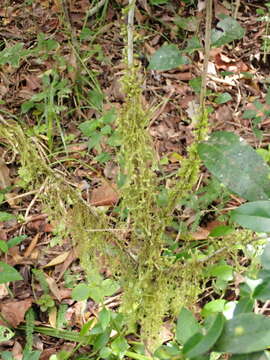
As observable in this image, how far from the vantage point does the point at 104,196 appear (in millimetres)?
1768

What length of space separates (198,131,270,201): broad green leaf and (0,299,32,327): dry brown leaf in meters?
0.91

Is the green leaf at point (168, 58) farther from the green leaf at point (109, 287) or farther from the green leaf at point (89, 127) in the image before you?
the green leaf at point (89, 127)

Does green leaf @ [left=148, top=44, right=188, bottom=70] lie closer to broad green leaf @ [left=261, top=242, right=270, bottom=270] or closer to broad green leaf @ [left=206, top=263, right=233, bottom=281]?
broad green leaf @ [left=261, top=242, right=270, bottom=270]

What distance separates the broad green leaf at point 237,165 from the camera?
82 centimetres

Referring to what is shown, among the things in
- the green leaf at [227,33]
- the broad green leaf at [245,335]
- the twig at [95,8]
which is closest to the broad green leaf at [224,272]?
the green leaf at [227,33]

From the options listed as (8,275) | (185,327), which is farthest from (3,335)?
(185,327)

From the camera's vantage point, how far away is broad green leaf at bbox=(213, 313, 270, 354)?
0.54 m

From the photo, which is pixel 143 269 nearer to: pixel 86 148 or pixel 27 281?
pixel 27 281

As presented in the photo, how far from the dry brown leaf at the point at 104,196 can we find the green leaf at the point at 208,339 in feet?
3.91

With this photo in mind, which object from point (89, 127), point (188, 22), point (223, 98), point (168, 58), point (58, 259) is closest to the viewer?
point (168, 58)

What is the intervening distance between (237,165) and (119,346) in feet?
2.28

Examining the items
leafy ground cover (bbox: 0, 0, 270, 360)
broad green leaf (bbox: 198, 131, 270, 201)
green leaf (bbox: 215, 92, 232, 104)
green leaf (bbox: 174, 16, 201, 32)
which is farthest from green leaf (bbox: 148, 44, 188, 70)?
green leaf (bbox: 174, 16, 201, 32)

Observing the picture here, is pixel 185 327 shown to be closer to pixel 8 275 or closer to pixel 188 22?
pixel 8 275

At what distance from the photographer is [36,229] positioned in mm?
1739
